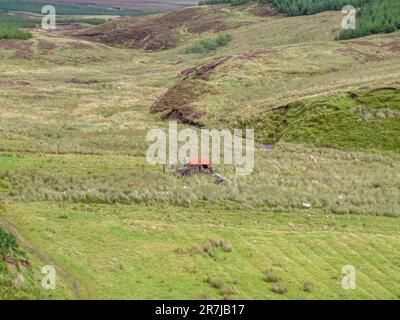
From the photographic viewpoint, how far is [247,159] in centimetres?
5462

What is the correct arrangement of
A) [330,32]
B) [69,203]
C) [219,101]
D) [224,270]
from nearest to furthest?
[224,270] < [69,203] < [219,101] < [330,32]

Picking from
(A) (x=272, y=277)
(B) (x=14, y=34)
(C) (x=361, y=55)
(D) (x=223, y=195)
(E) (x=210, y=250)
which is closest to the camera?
(A) (x=272, y=277)

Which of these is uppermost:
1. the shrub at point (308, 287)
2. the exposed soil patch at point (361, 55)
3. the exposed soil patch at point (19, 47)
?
the exposed soil patch at point (19, 47)

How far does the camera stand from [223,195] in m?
42.2

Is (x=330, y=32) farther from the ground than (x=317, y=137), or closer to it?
farther from the ground

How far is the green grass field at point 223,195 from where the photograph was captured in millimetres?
26812

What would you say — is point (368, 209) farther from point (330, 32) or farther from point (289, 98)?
point (330, 32)

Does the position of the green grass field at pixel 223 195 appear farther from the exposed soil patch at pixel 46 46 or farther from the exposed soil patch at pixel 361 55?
the exposed soil patch at pixel 46 46

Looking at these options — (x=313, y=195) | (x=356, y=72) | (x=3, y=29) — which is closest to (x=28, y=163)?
(x=313, y=195)

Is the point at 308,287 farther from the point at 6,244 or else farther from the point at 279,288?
the point at 6,244

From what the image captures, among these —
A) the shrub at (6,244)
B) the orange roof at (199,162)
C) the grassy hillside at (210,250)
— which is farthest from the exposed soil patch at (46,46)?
the shrub at (6,244)

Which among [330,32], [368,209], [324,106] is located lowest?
[368,209]

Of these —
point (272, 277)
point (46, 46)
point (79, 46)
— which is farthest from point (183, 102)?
point (79, 46)
